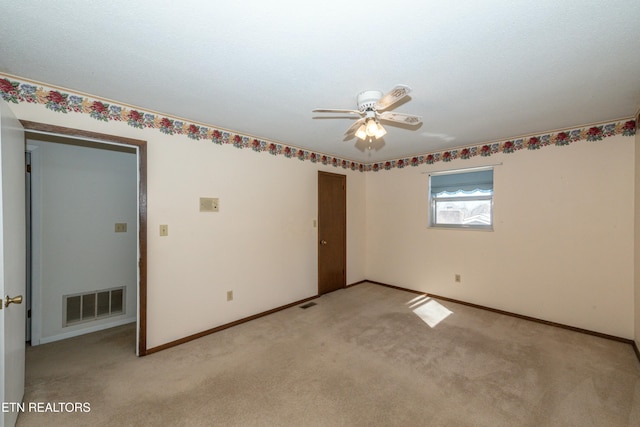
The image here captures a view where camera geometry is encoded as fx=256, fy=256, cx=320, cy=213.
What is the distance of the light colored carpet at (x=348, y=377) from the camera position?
1722 millimetres

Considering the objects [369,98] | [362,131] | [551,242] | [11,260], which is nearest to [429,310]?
[551,242]

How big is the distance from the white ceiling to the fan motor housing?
0.05 m

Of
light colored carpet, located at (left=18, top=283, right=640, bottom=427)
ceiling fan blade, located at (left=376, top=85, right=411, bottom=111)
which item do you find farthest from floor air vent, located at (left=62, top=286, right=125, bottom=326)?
ceiling fan blade, located at (left=376, top=85, right=411, bottom=111)

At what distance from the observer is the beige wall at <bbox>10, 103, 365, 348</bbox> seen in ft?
8.29

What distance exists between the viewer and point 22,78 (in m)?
1.90

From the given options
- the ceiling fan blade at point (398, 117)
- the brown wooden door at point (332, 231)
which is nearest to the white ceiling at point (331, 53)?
the ceiling fan blade at point (398, 117)

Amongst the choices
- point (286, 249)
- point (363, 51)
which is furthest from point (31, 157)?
point (363, 51)

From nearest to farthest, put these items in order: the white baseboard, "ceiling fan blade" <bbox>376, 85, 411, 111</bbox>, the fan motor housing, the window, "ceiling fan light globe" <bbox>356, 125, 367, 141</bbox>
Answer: "ceiling fan blade" <bbox>376, 85, 411, 111</bbox> → the fan motor housing → "ceiling fan light globe" <bbox>356, 125, 367, 141</bbox> → the white baseboard → the window

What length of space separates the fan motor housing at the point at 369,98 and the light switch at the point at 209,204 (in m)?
1.93

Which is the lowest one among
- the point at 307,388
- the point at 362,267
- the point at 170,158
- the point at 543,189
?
the point at 307,388

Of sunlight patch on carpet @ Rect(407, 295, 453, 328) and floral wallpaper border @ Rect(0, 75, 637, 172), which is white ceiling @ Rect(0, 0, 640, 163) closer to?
floral wallpaper border @ Rect(0, 75, 637, 172)

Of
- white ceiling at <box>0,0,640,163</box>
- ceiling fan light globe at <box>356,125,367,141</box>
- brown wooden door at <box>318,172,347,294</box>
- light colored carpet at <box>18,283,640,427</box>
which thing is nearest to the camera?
white ceiling at <box>0,0,640,163</box>

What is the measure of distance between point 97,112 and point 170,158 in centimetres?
65

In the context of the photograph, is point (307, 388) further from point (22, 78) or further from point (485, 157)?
point (485, 157)
